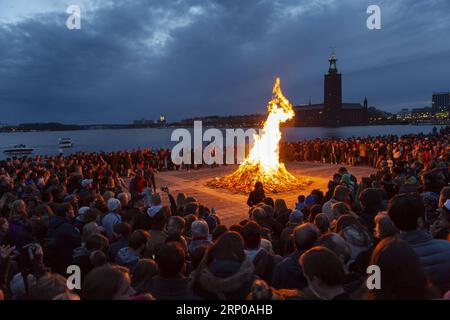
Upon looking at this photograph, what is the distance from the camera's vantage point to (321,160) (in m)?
26.7

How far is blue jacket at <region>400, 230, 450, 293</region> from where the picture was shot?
3.06 meters

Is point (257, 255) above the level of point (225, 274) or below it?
below

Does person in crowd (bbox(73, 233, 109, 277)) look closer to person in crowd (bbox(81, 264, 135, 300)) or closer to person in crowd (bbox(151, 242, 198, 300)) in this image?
person in crowd (bbox(151, 242, 198, 300))

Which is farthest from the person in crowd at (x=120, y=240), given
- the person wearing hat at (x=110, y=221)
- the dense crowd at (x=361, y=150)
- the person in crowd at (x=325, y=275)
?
the dense crowd at (x=361, y=150)

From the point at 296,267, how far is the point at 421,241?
121cm

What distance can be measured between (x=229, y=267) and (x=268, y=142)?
50.1 feet

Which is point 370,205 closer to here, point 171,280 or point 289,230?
point 289,230

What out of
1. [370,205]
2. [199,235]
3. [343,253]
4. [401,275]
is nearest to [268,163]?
[370,205]

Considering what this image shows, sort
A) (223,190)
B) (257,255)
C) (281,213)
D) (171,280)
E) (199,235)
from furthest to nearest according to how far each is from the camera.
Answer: (223,190) < (281,213) < (199,235) < (257,255) < (171,280)

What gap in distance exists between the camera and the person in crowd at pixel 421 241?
307 centimetres

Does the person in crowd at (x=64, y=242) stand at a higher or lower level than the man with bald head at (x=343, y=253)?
lower

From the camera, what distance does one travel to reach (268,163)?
17750 millimetres

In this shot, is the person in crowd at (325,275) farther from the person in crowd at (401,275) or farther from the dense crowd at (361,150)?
the dense crowd at (361,150)
